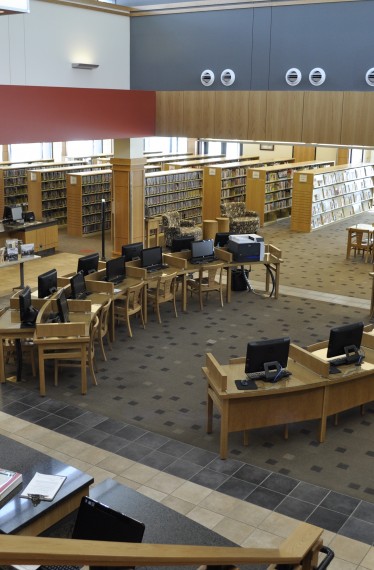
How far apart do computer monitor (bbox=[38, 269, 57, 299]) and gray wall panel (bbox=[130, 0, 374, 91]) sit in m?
5.97

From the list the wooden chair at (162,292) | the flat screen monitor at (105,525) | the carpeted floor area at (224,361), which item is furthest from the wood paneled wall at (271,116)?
the flat screen monitor at (105,525)

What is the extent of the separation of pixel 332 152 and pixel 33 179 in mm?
12136

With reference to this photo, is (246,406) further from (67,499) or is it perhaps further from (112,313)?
(112,313)

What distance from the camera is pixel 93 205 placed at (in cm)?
1845

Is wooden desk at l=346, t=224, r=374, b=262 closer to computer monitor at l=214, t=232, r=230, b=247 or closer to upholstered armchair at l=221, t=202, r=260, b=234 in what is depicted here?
upholstered armchair at l=221, t=202, r=260, b=234

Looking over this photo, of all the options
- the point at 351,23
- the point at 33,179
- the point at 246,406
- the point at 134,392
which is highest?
the point at 351,23

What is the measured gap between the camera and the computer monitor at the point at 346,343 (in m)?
7.04

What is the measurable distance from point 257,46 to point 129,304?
578 cm

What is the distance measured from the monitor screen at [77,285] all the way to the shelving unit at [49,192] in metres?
9.31

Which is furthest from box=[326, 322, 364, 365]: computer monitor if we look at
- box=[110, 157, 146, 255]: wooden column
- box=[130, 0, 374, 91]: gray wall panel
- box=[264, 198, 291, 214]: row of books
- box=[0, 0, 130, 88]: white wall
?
box=[264, 198, 291, 214]: row of books

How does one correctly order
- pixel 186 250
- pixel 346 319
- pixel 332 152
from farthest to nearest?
pixel 332 152, pixel 186 250, pixel 346 319

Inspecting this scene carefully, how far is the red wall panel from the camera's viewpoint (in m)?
11.2

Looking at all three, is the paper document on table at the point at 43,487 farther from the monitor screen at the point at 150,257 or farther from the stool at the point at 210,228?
the stool at the point at 210,228

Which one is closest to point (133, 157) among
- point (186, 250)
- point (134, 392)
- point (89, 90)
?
point (89, 90)
